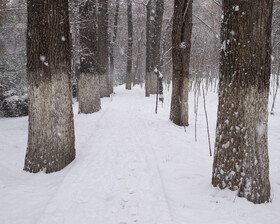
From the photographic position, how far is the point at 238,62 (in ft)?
10.8

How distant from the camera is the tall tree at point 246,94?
10.4ft

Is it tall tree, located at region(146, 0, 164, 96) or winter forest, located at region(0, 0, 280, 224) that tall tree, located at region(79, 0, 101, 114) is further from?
tall tree, located at region(146, 0, 164, 96)


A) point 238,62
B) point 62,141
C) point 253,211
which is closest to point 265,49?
point 238,62

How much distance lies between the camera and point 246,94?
3.26m

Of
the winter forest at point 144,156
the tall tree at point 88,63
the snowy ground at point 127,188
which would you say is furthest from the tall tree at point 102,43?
the winter forest at point 144,156

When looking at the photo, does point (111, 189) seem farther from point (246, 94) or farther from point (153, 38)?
point (153, 38)

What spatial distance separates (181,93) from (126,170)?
4.34 meters

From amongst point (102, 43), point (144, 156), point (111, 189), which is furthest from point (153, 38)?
point (111, 189)

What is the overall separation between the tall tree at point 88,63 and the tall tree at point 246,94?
7623 millimetres

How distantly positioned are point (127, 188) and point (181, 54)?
5.35 m

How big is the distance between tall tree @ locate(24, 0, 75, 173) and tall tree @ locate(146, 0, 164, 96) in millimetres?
11958

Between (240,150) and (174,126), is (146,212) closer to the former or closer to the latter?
(240,150)

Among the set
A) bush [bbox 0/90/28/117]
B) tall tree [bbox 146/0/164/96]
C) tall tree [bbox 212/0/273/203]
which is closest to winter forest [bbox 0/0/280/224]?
tall tree [bbox 212/0/273/203]

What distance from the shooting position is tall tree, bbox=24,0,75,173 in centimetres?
426
